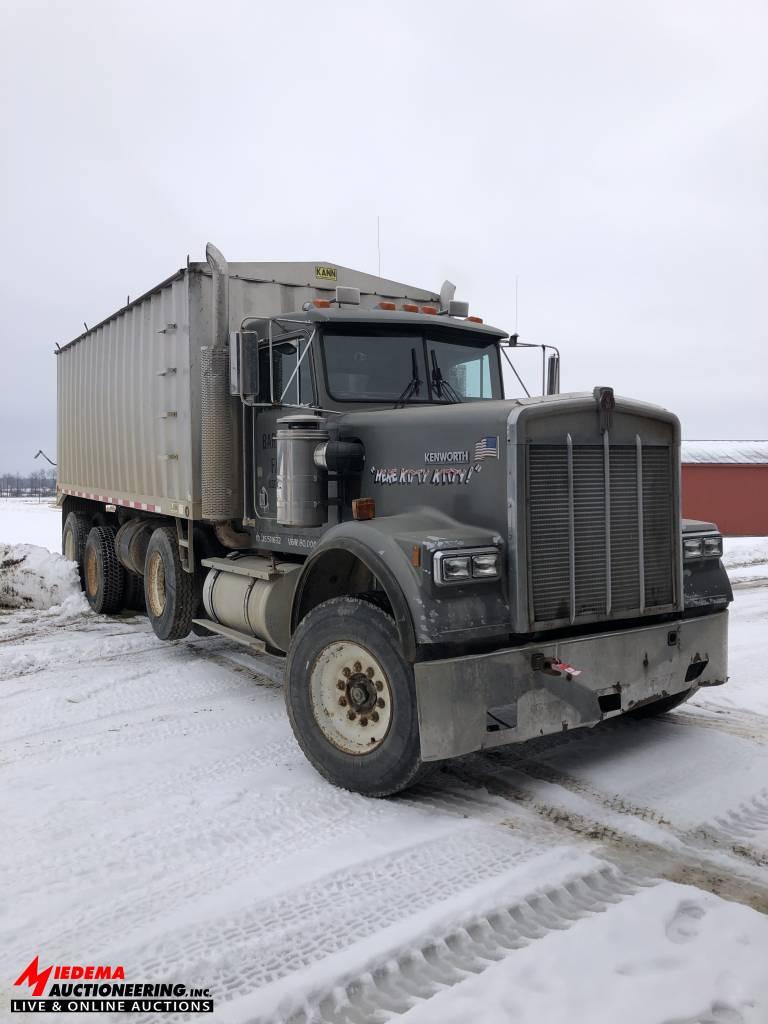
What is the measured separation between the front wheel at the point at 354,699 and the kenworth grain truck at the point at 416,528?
12 mm

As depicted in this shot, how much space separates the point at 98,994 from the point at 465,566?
2350 mm

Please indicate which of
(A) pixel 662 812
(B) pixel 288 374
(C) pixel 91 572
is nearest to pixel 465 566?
(A) pixel 662 812

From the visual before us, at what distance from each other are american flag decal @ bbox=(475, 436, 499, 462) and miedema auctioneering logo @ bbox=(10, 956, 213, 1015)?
278 cm

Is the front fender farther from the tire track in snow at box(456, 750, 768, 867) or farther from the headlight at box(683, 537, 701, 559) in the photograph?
the headlight at box(683, 537, 701, 559)

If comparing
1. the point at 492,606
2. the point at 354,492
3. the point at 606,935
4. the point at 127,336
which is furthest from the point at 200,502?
Result: the point at 606,935

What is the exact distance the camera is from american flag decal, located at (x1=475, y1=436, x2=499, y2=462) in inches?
170

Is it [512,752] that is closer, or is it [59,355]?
[512,752]

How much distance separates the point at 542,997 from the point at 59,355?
11811 mm

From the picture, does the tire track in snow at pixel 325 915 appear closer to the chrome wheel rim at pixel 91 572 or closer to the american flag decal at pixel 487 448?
the american flag decal at pixel 487 448

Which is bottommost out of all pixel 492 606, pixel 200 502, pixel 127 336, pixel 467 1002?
pixel 467 1002

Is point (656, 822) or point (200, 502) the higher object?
point (200, 502)

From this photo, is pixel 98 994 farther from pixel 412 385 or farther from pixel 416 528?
pixel 412 385

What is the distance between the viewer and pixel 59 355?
12.3 meters

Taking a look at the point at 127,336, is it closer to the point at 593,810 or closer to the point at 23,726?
the point at 23,726
